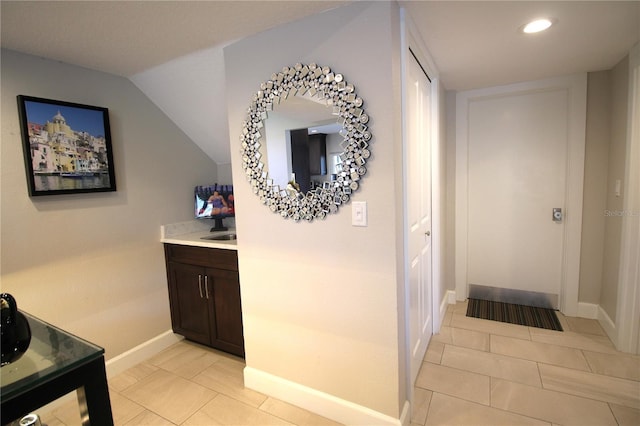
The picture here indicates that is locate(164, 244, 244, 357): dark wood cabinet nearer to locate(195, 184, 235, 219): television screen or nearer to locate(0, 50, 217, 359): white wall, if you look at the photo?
locate(0, 50, 217, 359): white wall

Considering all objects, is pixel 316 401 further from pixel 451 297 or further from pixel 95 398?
pixel 451 297

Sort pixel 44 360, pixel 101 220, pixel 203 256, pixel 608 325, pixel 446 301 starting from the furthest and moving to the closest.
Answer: pixel 446 301 → pixel 608 325 → pixel 203 256 → pixel 101 220 → pixel 44 360

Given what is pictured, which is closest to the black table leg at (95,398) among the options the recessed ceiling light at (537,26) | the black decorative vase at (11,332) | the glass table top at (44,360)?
the glass table top at (44,360)

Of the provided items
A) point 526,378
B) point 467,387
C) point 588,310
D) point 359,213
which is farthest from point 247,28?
point 588,310

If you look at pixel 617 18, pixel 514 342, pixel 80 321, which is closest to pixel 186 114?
pixel 80 321

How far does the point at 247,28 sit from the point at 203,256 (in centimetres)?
160

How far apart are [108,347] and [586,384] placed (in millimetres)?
3284

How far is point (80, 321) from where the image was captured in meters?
2.19

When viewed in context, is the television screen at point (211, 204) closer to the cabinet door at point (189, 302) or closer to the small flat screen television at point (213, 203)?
the small flat screen television at point (213, 203)

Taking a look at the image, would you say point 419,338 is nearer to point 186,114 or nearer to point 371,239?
point 371,239

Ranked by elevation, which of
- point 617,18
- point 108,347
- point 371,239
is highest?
point 617,18

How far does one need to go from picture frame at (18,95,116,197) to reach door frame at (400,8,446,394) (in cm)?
209

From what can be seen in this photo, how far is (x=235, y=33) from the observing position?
178cm

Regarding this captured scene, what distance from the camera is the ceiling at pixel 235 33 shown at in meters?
1.52
